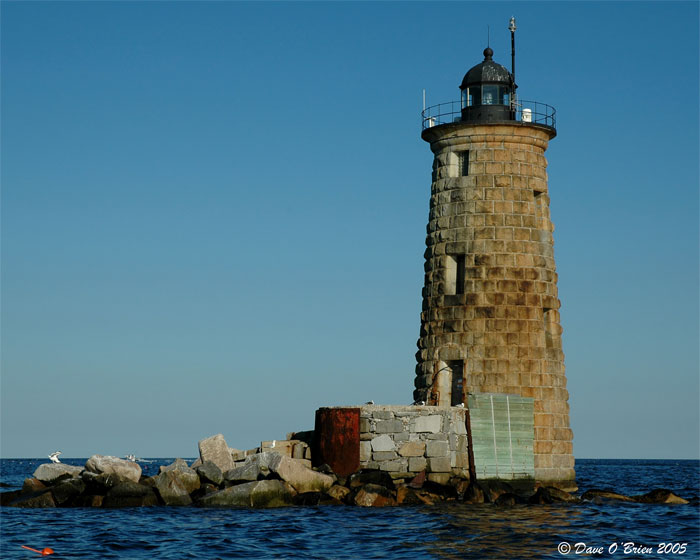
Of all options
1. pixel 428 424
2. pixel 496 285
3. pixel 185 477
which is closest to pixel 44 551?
pixel 185 477

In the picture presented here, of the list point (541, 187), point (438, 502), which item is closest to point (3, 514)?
point (438, 502)

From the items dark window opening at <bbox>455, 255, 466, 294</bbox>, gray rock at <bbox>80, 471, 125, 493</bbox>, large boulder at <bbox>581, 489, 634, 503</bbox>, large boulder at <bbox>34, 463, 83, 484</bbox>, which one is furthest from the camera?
dark window opening at <bbox>455, 255, 466, 294</bbox>

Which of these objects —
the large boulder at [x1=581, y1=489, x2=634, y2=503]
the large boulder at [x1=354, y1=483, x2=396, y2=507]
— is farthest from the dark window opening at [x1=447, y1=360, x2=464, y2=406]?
the large boulder at [x1=354, y1=483, x2=396, y2=507]

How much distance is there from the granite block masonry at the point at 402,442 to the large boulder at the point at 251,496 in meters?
2.02

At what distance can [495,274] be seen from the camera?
29016 millimetres

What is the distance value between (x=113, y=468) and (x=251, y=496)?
383cm

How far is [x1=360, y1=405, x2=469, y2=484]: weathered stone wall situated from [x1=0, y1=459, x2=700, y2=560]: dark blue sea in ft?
4.67

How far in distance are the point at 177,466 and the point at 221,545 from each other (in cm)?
694

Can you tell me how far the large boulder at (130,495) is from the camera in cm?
2511

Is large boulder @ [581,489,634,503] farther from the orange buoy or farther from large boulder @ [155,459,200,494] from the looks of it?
the orange buoy

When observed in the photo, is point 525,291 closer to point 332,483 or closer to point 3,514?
point 332,483

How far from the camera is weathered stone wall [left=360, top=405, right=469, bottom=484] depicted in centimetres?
2588

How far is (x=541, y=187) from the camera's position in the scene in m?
30.0

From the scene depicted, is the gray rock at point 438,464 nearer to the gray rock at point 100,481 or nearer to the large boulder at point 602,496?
the large boulder at point 602,496
